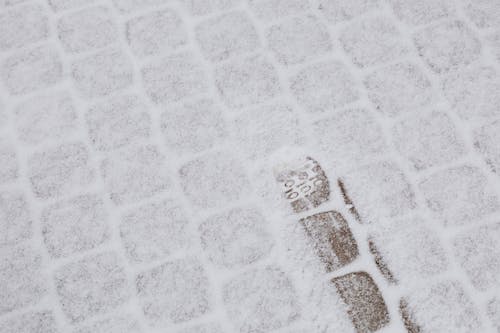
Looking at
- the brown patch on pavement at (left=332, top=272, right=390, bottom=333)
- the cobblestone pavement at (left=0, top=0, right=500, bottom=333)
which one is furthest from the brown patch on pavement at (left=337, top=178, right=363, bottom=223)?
the brown patch on pavement at (left=332, top=272, right=390, bottom=333)

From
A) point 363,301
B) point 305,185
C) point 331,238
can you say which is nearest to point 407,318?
point 363,301

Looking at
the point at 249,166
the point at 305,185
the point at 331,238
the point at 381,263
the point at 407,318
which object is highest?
the point at 249,166

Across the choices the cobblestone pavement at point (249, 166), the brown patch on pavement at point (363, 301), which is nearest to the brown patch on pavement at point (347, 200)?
the cobblestone pavement at point (249, 166)

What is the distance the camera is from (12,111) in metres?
1.69

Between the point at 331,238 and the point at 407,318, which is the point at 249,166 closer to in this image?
the point at 331,238

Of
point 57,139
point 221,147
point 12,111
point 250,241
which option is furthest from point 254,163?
point 12,111

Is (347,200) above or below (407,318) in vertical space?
above

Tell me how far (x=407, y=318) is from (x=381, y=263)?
0.16 m

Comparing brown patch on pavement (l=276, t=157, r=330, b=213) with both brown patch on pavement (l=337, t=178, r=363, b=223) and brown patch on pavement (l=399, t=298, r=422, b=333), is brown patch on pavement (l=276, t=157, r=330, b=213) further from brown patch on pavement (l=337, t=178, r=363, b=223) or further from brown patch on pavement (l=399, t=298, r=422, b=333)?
brown patch on pavement (l=399, t=298, r=422, b=333)

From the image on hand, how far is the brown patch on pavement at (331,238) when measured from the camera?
143cm

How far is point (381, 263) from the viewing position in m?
1.42

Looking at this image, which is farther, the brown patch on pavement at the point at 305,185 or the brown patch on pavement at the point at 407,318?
the brown patch on pavement at the point at 305,185

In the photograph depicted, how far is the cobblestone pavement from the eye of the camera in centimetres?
140

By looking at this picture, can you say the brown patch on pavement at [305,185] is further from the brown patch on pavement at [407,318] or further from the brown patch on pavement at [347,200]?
the brown patch on pavement at [407,318]
